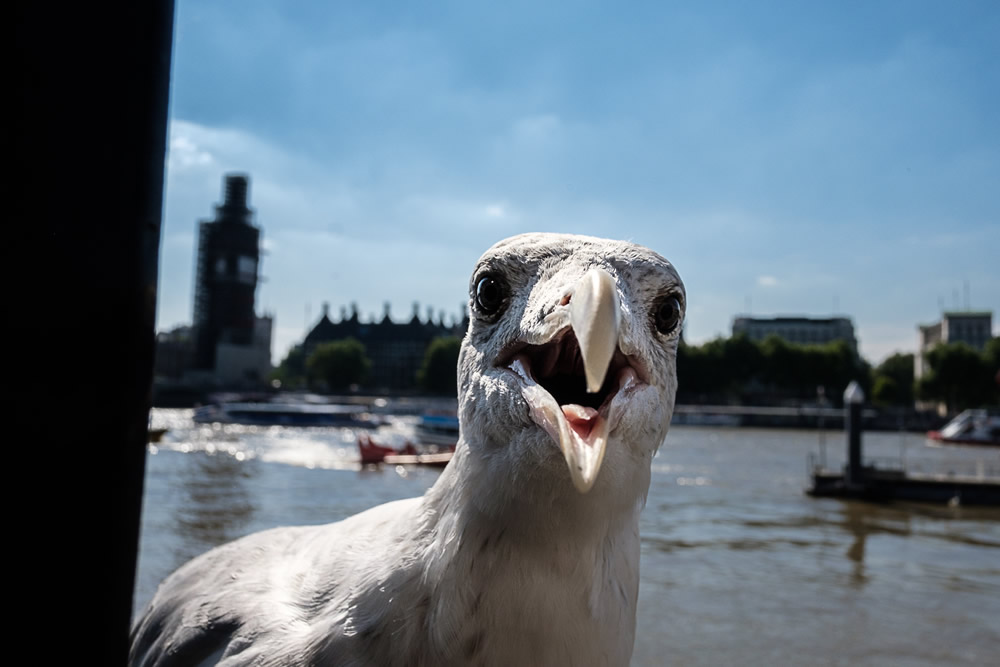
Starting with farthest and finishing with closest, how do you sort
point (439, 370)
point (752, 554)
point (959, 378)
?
point (439, 370), point (959, 378), point (752, 554)

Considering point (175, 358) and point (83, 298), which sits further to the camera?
point (175, 358)

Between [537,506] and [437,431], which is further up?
[537,506]

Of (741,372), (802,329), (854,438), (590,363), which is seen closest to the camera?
(590,363)

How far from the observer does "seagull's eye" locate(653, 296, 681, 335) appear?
1892mm

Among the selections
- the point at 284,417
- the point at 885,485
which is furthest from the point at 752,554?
the point at 284,417

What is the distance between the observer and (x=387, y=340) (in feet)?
356

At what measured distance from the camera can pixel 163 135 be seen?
3.89ft

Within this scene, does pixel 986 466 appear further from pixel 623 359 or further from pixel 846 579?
pixel 623 359

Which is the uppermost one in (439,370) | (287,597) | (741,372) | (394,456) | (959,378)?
(959,378)

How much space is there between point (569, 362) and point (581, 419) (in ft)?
0.83

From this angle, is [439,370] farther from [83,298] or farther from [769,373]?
[83,298]

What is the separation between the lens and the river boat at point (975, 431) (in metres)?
50.1

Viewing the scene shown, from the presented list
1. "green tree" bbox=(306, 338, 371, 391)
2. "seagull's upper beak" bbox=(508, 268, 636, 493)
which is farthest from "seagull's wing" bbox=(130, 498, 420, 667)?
"green tree" bbox=(306, 338, 371, 391)

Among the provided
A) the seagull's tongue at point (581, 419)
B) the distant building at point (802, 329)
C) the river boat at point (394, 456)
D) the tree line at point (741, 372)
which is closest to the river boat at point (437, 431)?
the river boat at point (394, 456)
